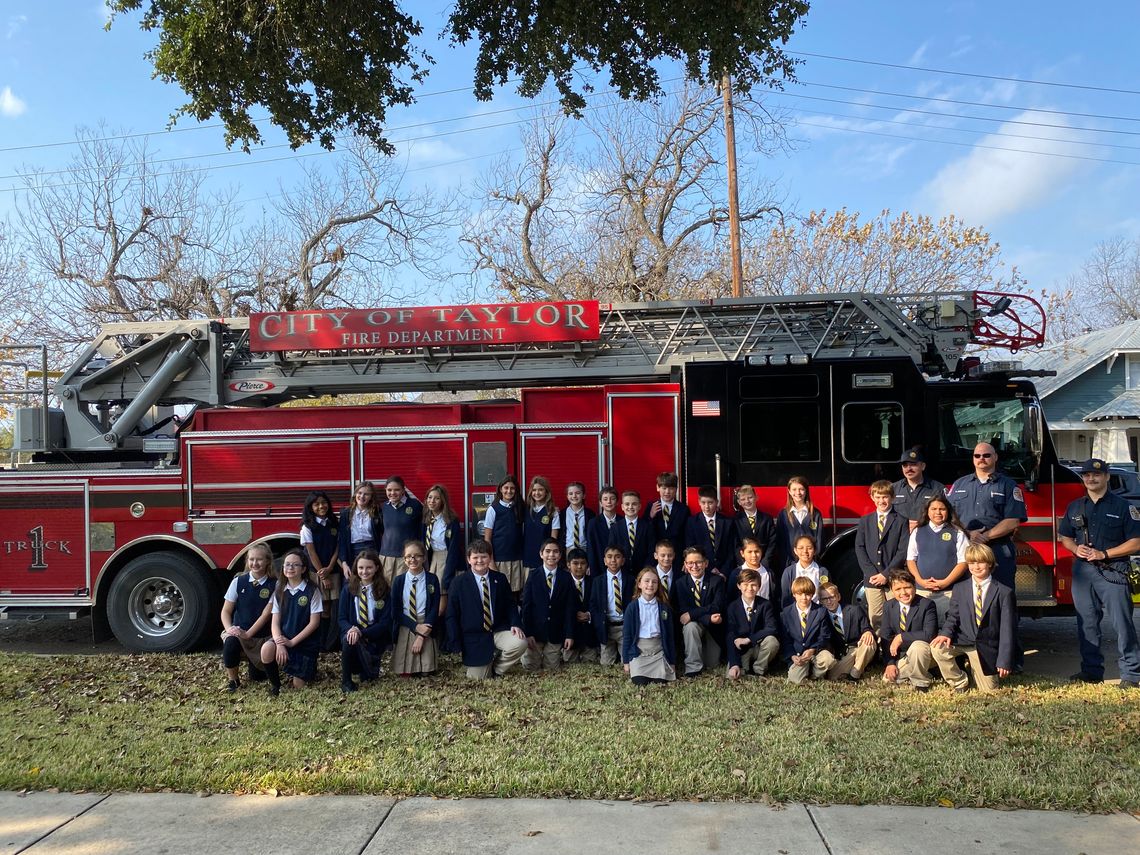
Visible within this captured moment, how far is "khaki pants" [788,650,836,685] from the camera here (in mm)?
6898

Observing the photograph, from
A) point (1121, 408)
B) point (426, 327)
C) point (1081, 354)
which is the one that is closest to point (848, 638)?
point (426, 327)

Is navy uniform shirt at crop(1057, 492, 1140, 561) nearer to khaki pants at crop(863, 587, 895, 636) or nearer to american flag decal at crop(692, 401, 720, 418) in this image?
khaki pants at crop(863, 587, 895, 636)

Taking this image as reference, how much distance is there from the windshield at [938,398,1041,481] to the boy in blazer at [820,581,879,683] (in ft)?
6.45

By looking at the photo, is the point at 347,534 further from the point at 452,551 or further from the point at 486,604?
the point at 486,604

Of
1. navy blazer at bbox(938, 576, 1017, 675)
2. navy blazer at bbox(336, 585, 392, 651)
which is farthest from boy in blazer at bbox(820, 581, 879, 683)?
navy blazer at bbox(336, 585, 392, 651)

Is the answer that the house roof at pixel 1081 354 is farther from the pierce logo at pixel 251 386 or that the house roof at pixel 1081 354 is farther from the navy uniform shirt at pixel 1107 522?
the pierce logo at pixel 251 386

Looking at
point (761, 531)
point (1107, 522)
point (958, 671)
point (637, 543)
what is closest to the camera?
point (958, 671)

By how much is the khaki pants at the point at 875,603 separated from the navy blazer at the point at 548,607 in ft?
8.45

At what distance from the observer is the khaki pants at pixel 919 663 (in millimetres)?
6734

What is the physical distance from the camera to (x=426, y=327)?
358 inches

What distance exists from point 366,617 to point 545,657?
1.65m

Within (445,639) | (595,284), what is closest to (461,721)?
(445,639)

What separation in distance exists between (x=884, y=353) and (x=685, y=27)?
3.84m

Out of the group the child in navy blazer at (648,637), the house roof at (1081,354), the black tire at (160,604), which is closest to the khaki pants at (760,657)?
the child in navy blazer at (648,637)
